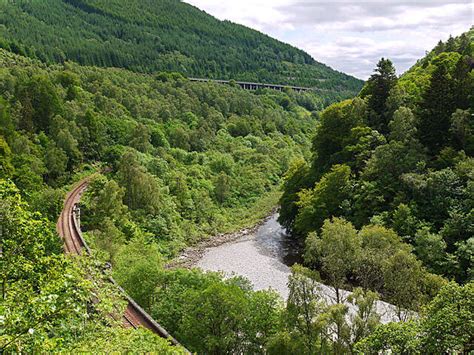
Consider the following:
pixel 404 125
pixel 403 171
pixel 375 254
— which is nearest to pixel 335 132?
pixel 404 125

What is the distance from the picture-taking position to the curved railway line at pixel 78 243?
24109mm

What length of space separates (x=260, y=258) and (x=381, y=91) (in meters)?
22.5

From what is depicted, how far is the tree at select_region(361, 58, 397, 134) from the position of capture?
Answer: 47.5 meters

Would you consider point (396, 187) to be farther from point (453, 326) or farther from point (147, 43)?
point (147, 43)

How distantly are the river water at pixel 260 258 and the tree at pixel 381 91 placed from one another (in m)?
15.9

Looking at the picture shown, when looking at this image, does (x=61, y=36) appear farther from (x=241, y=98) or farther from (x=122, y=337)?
(x=122, y=337)

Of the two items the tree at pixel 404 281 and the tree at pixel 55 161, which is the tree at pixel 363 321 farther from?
the tree at pixel 55 161

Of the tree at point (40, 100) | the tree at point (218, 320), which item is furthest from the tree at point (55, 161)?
the tree at point (218, 320)

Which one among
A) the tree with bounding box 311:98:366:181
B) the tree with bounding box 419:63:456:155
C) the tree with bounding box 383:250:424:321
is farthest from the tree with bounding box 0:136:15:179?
the tree with bounding box 419:63:456:155

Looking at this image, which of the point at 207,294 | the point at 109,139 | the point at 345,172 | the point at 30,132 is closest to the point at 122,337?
the point at 207,294

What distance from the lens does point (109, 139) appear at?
58.5 m

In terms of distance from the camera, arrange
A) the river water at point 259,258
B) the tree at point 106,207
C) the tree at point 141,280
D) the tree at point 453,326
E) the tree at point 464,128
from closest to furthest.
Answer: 1. the tree at point 453,326
2. the tree at point 141,280
3. the tree at point 464,128
4. the river water at point 259,258
5. the tree at point 106,207

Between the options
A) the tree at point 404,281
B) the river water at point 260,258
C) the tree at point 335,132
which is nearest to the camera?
the tree at point 404,281

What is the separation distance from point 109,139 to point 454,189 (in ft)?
138
